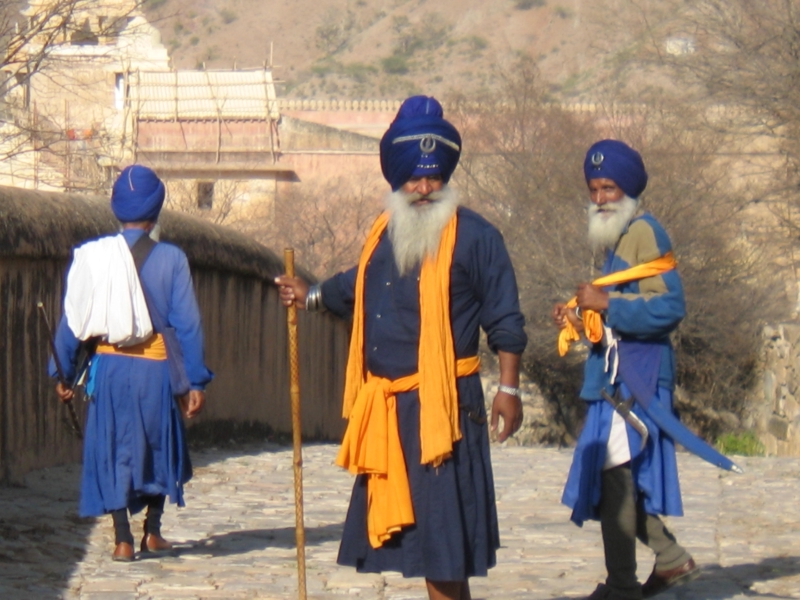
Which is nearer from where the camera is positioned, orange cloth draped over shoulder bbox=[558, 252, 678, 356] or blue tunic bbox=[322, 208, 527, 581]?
blue tunic bbox=[322, 208, 527, 581]

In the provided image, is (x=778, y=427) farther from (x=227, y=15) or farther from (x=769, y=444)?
(x=227, y=15)

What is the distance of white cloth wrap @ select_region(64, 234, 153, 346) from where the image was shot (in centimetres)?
565

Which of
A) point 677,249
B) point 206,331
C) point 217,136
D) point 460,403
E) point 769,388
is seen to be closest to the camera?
point 460,403

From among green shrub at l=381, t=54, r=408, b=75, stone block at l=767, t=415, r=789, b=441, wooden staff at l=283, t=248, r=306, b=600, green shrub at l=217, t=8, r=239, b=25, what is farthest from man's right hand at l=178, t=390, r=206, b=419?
green shrub at l=217, t=8, r=239, b=25

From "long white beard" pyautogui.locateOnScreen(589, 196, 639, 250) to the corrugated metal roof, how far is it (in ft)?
102

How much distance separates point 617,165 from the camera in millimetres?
5105

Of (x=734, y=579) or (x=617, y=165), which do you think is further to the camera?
(x=734, y=579)

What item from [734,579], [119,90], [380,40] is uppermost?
[380,40]

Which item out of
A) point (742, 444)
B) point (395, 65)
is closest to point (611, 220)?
point (742, 444)

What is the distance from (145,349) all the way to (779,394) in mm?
14795

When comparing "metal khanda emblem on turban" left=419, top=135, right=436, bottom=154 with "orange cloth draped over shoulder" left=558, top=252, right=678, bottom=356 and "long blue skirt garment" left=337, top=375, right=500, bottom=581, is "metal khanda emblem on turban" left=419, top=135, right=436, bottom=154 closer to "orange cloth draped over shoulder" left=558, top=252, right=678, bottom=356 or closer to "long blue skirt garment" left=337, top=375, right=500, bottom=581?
"long blue skirt garment" left=337, top=375, right=500, bottom=581

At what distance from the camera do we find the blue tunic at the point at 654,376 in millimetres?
4957

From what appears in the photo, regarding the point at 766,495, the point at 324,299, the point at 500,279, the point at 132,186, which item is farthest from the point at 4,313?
the point at 766,495

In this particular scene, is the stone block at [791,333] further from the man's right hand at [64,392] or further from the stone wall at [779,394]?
the man's right hand at [64,392]
